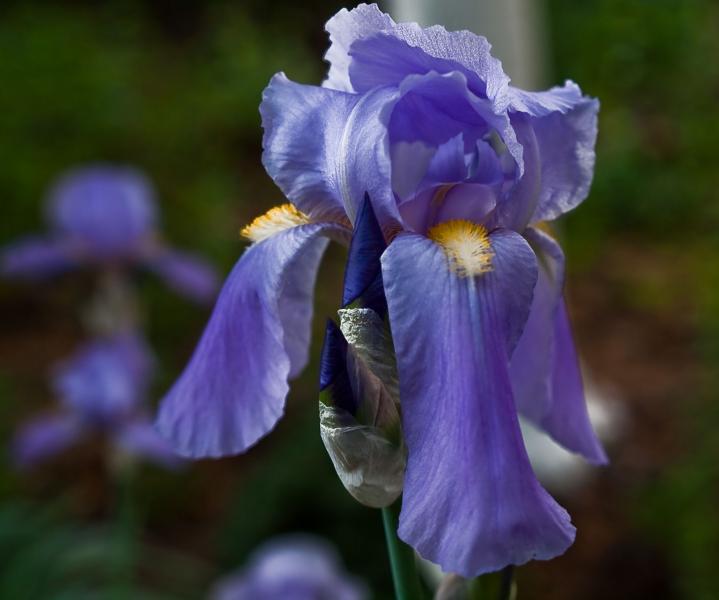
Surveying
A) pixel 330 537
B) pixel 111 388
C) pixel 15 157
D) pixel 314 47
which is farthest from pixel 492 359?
pixel 314 47

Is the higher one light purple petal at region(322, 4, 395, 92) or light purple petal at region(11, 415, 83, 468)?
light purple petal at region(322, 4, 395, 92)

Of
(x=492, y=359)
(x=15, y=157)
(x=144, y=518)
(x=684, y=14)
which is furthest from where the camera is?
(x=684, y=14)

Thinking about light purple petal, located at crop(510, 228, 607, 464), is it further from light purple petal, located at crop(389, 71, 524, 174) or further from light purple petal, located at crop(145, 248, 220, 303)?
light purple petal, located at crop(145, 248, 220, 303)

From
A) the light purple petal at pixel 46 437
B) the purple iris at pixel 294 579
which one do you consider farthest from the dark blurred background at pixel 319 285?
the purple iris at pixel 294 579

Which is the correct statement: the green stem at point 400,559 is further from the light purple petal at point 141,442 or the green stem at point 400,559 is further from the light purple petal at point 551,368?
the light purple petal at point 141,442

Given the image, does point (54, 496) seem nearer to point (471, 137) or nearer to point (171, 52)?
point (471, 137)

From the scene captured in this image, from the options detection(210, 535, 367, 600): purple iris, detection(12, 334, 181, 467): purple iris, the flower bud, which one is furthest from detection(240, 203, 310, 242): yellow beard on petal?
detection(12, 334, 181, 467): purple iris
